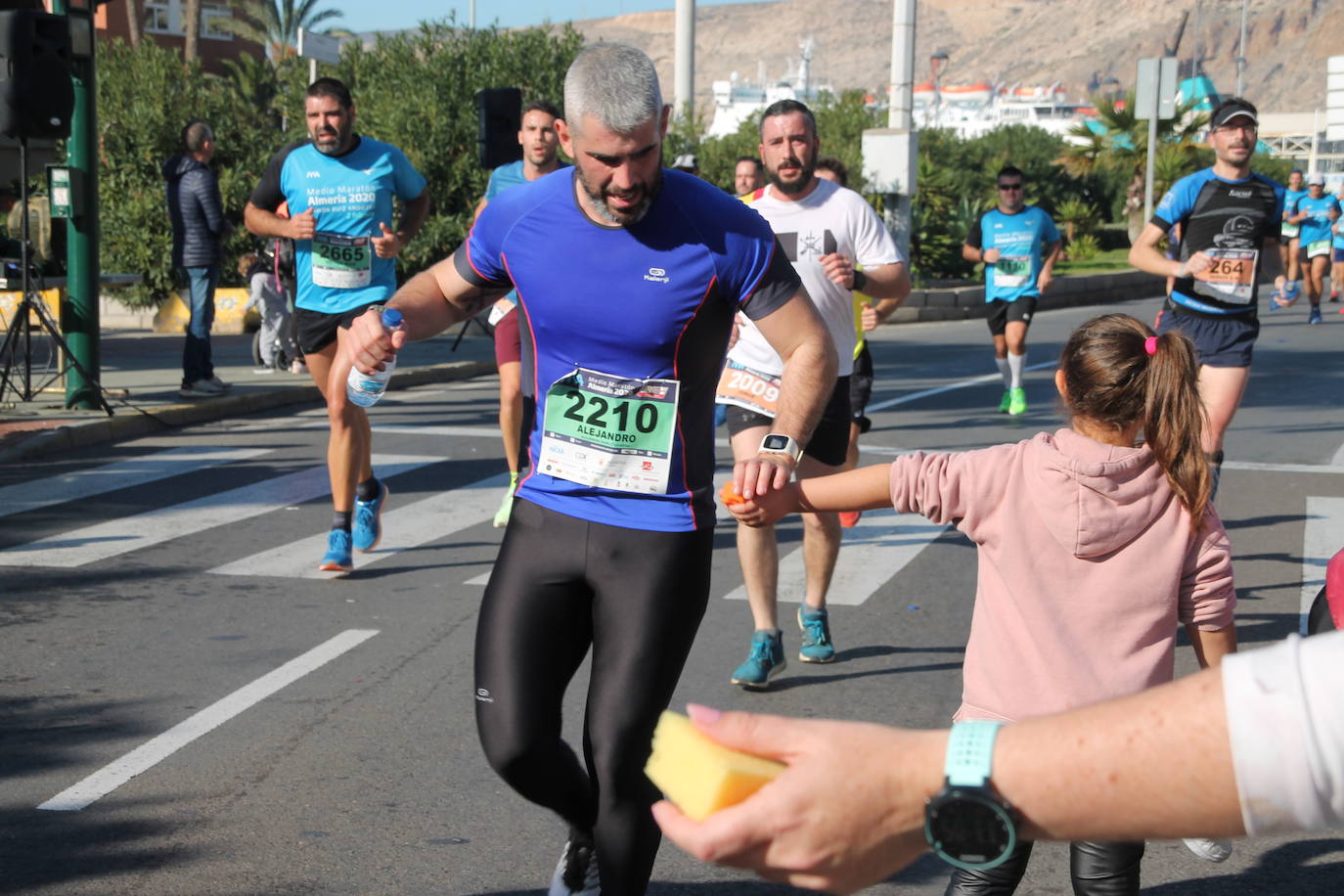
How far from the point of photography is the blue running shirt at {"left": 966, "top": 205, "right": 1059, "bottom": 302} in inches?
556

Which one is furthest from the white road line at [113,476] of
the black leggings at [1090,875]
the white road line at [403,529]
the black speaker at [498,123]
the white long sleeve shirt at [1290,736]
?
the white long sleeve shirt at [1290,736]

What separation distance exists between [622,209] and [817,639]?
9.68 feet

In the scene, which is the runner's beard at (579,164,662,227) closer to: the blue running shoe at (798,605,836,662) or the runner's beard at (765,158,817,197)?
the runner's beard at (765,158,817,197)

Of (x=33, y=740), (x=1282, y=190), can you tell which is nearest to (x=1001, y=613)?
(x=33, y=740)

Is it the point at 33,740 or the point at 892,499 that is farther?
the point at 33,740

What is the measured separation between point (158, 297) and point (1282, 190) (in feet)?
55.9

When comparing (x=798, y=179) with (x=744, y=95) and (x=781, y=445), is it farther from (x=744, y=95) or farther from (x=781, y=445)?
(x=744, y=95)

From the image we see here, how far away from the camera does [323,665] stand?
6.03 metres

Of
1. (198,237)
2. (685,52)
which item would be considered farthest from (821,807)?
(685,52)

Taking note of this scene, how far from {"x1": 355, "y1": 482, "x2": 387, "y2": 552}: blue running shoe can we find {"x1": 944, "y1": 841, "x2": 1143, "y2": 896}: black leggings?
500cm

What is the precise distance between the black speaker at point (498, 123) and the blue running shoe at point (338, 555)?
8.67 m

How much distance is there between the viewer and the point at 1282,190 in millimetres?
7922

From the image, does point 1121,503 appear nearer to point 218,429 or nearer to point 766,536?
point 766,536

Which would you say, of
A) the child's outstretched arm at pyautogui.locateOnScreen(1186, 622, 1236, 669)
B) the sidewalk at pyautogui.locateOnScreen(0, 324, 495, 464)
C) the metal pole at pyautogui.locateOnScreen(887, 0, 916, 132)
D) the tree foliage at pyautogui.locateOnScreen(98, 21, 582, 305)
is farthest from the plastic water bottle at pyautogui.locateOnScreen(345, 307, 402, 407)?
the metal pole at pyautogui.locateOnScreen(887, 0, 916, 132)
